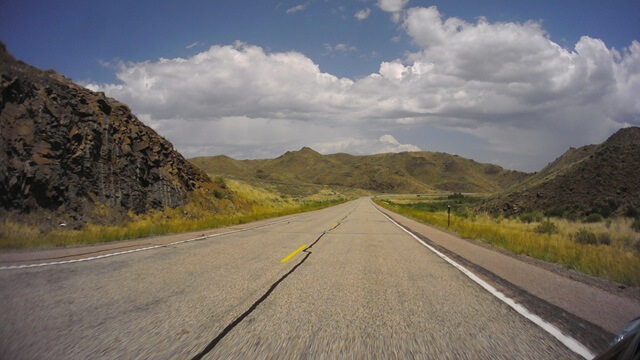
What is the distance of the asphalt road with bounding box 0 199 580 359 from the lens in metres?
3.53

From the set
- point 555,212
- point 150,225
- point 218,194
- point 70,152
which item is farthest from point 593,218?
point 70,152

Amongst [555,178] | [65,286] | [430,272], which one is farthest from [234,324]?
[555,178]

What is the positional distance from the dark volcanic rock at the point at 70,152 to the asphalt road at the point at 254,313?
9.74 metres

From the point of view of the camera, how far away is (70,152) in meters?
17.4

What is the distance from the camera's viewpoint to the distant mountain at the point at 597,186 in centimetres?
2616

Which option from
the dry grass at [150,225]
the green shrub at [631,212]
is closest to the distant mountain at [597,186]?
the green shrub at [631,212]

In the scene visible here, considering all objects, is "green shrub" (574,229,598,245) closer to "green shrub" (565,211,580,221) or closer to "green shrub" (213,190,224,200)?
"green shrub" (565,211,580,221)

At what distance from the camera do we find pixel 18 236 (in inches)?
473

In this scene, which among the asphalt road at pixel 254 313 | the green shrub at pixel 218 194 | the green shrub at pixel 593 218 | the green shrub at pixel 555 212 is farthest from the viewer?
the green shrub at pixel 218 194

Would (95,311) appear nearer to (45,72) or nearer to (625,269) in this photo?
(625,269)

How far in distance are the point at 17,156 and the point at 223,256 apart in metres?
11.4

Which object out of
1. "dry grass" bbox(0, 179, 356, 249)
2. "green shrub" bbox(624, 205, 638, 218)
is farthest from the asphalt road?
"green shrub" bbox(624, 205, 638, 218)

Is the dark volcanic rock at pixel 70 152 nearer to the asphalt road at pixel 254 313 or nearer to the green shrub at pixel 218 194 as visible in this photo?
the green shrub at pixel 218 194

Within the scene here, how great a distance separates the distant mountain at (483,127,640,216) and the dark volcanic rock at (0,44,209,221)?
92.6 feet
